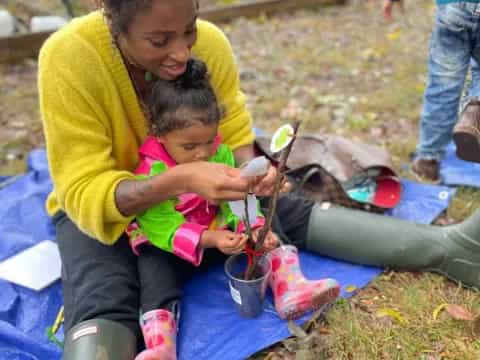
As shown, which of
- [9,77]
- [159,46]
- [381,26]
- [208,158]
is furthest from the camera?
[381,26]

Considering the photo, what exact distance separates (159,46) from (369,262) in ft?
3.82

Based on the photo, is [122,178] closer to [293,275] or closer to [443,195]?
[293,275]

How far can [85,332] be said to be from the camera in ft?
Answer: 4.88

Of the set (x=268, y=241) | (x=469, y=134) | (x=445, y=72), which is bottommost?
(x=268, y=241)

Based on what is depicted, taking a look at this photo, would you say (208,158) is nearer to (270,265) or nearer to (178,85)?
(178,85)

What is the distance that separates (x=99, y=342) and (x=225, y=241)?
18.9 inches

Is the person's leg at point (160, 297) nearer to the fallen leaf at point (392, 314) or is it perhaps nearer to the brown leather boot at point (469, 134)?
the fallen leaf at point (392, 314)

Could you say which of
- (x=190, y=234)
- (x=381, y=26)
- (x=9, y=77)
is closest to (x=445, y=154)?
(x=190, y=234)

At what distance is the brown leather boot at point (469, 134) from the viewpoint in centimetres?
151

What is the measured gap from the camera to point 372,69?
418 cm

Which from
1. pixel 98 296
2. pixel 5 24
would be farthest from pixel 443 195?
pixel 5 24

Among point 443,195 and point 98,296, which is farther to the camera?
point 443,195

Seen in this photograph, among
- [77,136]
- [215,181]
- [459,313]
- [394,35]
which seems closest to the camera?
[215,181]

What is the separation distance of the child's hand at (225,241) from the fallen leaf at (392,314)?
1.99 feet
